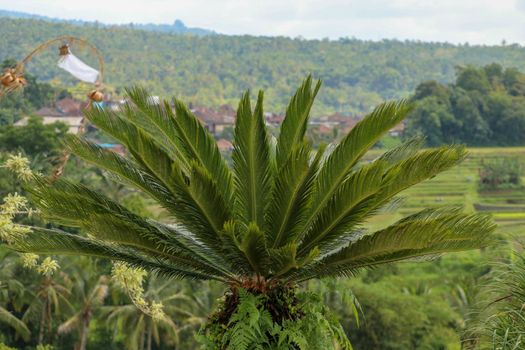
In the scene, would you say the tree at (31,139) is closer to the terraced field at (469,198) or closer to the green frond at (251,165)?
the terraced field at (469,198)

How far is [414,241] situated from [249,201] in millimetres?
1266

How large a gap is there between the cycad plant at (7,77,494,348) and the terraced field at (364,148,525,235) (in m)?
43.6

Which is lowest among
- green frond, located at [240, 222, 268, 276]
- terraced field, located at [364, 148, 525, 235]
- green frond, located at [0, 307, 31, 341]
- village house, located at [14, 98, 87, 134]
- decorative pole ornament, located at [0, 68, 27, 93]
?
terraced field, located at [364, 148, 525, 235]

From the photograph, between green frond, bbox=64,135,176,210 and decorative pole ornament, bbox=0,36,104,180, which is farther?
decorative pole ornament, bbox=0,36,104,180

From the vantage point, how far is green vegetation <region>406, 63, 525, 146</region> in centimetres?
6919

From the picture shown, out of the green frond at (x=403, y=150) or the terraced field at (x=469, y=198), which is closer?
the green frond at (x=403, y=150)

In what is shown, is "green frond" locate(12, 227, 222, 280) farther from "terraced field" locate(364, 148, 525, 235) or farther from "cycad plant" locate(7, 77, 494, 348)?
"terraced field" locate(364, 148, 525, 235)

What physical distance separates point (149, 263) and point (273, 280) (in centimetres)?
93

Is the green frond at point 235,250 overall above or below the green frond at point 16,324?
above

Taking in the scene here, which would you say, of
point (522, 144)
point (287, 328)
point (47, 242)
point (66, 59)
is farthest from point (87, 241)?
point (522, 144)

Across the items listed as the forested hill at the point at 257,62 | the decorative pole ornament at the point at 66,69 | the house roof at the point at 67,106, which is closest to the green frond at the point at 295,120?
the decorative pole ornament at the point at 66,69

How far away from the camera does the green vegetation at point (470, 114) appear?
6919cm

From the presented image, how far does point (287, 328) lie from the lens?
580cm

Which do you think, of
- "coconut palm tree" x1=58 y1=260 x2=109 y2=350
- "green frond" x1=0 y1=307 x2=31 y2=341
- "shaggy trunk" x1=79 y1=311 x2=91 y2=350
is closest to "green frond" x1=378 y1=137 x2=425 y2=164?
"green frond" x1=0 y1=307 x2=31 y2=341
